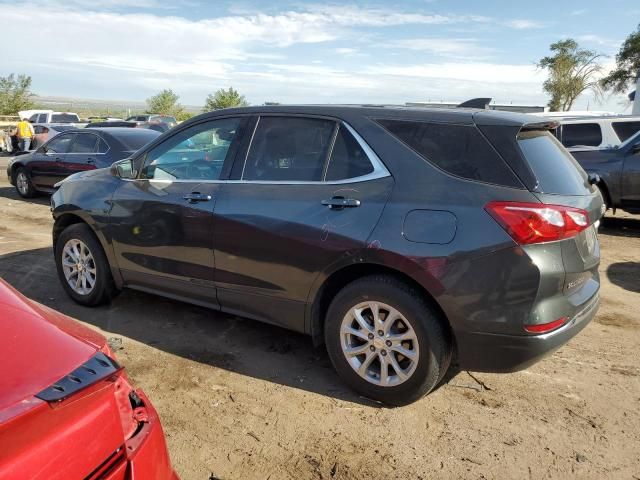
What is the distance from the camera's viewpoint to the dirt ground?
9.03 ft

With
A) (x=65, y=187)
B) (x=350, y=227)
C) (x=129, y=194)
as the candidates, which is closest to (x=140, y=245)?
(x=129, y=194)

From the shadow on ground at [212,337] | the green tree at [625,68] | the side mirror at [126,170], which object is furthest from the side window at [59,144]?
the green tree at [625,68]

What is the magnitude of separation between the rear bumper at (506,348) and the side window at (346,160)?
1.16 metres

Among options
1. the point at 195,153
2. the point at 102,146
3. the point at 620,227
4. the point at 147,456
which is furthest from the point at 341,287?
the point at 102,146

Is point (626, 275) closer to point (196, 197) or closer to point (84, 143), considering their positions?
point (196, 197)

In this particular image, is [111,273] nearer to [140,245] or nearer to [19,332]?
[140,245]

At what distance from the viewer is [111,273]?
4.68 metres

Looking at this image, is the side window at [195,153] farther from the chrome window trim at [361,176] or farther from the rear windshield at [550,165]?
the rear windshield at [550,165]

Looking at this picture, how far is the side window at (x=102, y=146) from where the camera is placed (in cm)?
1005

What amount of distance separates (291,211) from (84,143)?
8515 mm

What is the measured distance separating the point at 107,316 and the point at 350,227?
2664 mm

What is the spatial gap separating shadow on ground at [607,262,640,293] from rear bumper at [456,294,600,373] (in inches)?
126

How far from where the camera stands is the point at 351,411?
3244 mm

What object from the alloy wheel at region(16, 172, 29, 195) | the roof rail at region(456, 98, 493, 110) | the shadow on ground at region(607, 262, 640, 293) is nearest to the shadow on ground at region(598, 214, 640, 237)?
the shadow on ground at region(607, 262, 640, 293)
